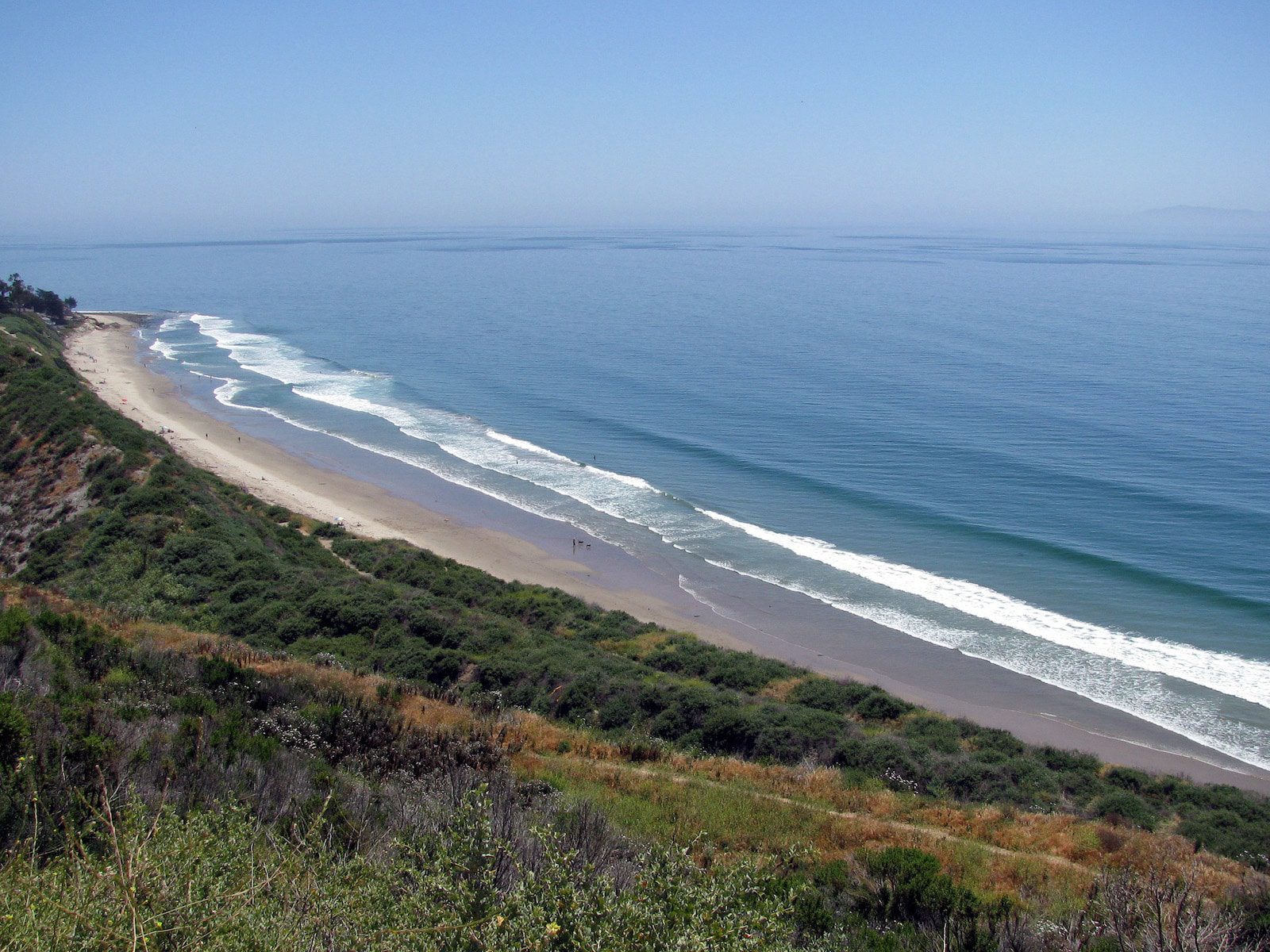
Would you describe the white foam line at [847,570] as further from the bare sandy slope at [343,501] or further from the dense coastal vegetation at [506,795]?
the dense coastal vegetation at [506,795]

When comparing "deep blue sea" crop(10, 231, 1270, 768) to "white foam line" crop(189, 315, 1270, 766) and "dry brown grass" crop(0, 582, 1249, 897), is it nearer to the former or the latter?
"white foam line" crop(189, 315, 1270, 766)

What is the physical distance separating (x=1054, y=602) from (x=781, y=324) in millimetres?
49959

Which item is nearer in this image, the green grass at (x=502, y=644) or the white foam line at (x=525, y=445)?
the green grass at (x=502, y=644)

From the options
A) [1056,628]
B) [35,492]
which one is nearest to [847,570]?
[1056,628]

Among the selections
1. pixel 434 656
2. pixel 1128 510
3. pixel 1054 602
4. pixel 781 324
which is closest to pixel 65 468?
pixel 434 656

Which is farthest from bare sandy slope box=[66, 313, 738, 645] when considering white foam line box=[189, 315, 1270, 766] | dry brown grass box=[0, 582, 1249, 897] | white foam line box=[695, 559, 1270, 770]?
dry brown grass box=[0, 582, 1249, 897]

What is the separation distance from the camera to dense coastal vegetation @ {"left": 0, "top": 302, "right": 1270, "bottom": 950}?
4.62m

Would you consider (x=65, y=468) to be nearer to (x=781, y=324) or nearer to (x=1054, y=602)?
(x=1054, y=602)

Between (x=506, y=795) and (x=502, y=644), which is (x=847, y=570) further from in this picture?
(x=506, y=795)

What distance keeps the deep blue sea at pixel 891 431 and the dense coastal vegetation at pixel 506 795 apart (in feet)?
27.7

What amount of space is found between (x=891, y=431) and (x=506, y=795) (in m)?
37.7

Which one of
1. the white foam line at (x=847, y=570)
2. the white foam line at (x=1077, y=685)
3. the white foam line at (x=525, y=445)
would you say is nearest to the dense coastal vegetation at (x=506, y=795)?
the white foam line at (x=1077, y=685)

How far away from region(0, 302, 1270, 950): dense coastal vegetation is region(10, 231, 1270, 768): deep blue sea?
8455 mm

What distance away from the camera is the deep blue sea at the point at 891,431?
25.1m
